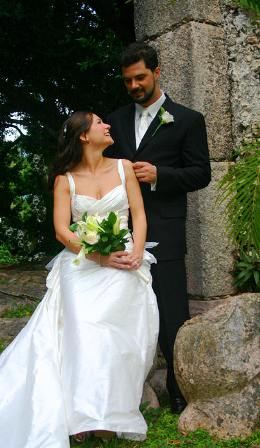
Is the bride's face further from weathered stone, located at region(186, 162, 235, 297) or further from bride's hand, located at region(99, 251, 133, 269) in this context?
weathered stone, located at region(186, 162, 235, 297)

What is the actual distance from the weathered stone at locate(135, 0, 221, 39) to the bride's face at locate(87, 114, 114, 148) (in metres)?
1.38

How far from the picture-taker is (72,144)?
4172 mm

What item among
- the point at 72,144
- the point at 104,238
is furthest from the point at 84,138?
the point at 104,238

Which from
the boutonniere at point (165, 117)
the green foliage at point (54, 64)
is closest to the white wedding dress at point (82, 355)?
the boutonniere at point (165, 117)

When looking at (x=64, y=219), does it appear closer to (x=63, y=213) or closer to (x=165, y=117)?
(x=63, y=213)

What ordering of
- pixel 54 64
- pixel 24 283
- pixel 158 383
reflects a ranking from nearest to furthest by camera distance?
pixel 158 383 < pixel 24 283 < pixel 54 64

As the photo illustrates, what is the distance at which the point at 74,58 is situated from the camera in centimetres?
764

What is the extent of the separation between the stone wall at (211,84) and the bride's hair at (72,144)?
1235 millimetres

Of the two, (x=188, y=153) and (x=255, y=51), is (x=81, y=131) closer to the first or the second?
(x=188, y=153)

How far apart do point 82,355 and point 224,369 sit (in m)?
0.80

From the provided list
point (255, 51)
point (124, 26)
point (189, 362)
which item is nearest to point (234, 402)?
point (189, 362)

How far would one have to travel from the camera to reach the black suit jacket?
13.6 ft

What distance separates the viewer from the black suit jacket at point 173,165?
4.16m

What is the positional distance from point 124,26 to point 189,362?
453 centimetres
